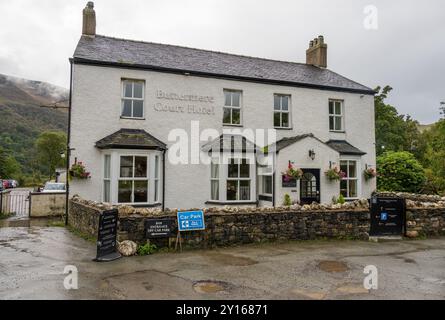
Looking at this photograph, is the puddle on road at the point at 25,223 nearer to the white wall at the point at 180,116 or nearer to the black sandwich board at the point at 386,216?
the white wall at the point at 180,116

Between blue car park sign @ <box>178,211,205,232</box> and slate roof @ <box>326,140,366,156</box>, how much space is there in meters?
9.67

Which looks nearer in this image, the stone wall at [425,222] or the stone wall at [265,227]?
the stone wall at [265,227]

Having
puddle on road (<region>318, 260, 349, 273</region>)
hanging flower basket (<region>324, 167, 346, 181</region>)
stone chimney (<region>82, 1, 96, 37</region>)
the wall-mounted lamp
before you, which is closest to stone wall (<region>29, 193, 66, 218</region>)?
stone chimney (<region>82, 1, 96, 37</region>)

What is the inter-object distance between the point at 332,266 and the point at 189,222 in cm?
378

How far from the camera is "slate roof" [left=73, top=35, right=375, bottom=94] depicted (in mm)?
14711

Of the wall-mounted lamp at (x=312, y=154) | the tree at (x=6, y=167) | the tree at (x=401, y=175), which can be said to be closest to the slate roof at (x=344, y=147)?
the wall-mounted lamp at (x=312, y=154)

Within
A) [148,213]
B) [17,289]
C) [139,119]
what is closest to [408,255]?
[148,213]

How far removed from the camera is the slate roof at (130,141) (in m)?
13.1

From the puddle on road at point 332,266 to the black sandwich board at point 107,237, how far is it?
16.0 ft

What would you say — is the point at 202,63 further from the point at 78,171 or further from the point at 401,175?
the point at 401,175

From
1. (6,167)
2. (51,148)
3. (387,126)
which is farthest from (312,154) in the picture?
(6,167)

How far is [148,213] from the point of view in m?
9.35

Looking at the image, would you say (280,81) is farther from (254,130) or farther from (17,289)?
(17,289)

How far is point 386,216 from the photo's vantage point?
1166cm
